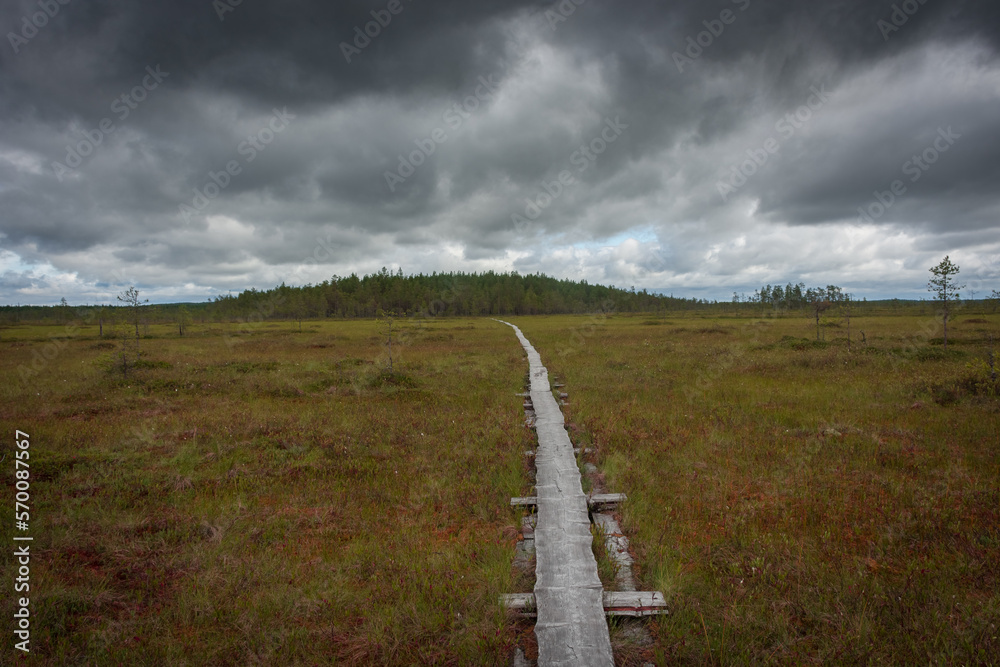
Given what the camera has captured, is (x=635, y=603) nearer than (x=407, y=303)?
Yes

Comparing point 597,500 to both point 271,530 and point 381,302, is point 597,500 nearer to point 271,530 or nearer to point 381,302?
point 271,530

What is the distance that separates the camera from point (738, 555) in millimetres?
5570

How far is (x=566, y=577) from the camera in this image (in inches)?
195

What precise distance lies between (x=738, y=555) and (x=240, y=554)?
6.54m

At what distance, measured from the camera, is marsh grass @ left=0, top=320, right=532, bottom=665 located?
437 centimetres

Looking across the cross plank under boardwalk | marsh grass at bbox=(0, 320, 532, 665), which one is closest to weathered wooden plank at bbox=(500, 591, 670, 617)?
the cross plank under boardwalk

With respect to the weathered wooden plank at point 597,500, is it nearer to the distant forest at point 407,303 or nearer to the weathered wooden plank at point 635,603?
the weathered wooden plank at point 635,603

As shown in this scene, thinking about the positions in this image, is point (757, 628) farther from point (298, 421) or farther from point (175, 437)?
point (175, 437)

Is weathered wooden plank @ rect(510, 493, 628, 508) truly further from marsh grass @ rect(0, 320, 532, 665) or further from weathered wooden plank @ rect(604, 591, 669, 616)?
weathered wooden plank @ rect(604, 591, 669, 616)

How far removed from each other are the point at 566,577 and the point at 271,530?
4.53 metres

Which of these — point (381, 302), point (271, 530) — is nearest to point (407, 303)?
point (381, 302)

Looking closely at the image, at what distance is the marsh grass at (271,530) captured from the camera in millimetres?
4371

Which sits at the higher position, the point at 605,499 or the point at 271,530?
the point at 605,499

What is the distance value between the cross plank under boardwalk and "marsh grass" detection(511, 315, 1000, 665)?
0.61 m
